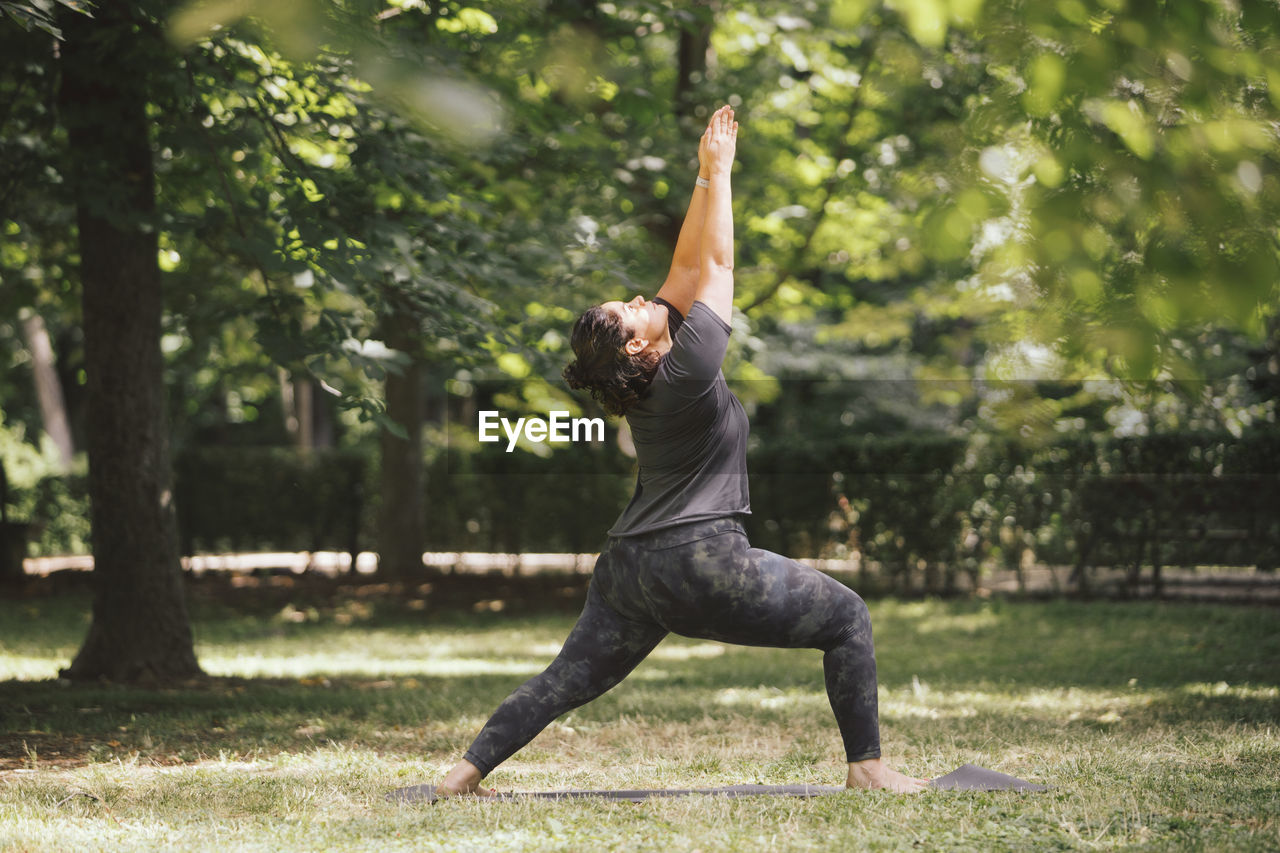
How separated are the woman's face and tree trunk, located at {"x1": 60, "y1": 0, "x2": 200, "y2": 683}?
15.4 feet

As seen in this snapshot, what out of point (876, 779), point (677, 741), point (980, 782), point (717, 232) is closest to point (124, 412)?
point (677, 741)

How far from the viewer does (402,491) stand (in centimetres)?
1555

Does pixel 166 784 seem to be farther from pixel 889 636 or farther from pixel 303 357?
pixel 889 636

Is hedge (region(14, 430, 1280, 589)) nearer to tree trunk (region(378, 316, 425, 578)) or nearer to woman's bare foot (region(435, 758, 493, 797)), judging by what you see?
tree trunk (region(378, 316, 425, 578))

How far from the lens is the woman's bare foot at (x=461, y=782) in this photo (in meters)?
4.31

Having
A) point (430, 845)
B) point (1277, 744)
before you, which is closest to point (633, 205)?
point (1277, 744)

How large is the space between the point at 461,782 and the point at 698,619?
110cm

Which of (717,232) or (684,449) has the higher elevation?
(717,232)

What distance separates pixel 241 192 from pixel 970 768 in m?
6.22

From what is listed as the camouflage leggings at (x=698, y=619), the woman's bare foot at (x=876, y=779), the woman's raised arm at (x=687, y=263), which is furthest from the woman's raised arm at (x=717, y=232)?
the woman's bare foot at (x=876, y=779)

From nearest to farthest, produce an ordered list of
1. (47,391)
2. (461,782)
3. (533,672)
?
1. (461,782)
2. (533,672)
3. (47,391)

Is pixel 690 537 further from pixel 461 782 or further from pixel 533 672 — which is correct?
pixel 533 672

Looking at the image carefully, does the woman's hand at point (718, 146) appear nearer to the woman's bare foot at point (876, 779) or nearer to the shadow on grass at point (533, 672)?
the woman's bare foot at point (876, 779)

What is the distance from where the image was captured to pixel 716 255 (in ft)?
13.0
